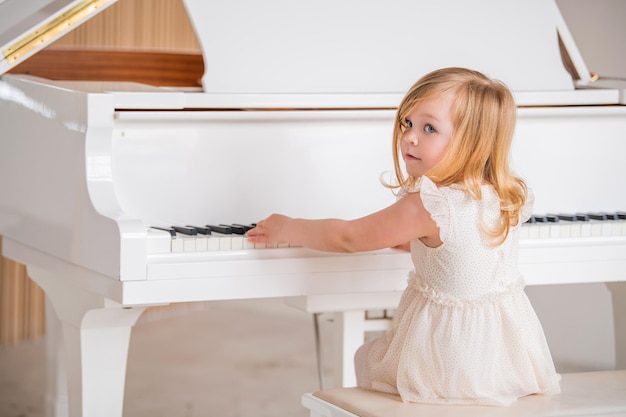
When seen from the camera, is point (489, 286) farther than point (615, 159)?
No

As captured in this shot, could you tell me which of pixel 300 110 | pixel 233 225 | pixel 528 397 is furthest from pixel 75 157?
pixel 528 397

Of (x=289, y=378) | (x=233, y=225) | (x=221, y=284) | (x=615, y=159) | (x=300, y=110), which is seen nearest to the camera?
(x=221, y=284)

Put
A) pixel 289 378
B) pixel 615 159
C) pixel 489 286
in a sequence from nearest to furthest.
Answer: pixel 489 286
pixel 615 159
pixel 289 378

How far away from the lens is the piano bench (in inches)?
85.9

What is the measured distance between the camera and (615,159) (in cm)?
316

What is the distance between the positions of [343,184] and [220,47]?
1.58ft

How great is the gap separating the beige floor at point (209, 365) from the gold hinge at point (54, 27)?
61.5 inches

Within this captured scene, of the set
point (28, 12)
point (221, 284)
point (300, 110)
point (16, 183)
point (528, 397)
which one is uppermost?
point (28, 12)

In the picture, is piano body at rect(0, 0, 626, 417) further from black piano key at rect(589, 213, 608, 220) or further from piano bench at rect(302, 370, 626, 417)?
piano bench at rect(302, 370, 626, 417)

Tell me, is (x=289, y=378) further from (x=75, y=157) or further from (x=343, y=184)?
(x=75, y=157)

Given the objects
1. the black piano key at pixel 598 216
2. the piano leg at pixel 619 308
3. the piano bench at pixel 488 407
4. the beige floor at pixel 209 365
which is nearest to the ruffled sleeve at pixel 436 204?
the piano bench at pixel 488 407

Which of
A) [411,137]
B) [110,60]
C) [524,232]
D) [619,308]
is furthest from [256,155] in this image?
[110,60]

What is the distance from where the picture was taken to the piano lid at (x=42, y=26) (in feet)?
9.18

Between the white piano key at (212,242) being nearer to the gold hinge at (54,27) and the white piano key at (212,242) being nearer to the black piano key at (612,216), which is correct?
the gold hinge at (54,27)
